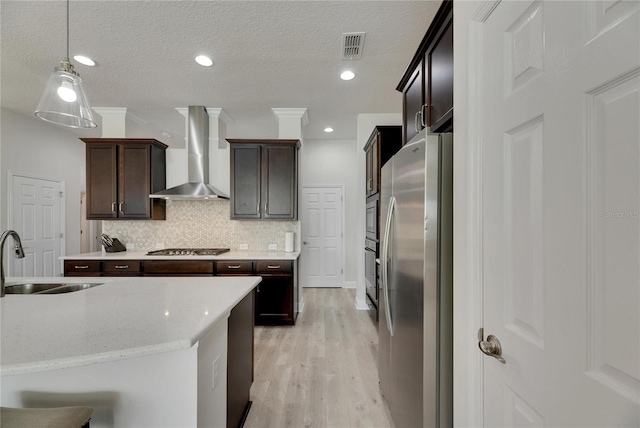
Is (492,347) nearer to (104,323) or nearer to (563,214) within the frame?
(563,214)

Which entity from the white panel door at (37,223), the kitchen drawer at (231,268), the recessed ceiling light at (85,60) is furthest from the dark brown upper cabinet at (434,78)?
the white panel door at (37,223)

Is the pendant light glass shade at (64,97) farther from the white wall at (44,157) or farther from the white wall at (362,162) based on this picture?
the white wall at (44,157)

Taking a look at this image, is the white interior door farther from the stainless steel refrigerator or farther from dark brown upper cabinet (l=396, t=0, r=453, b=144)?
dark brown upper cabinet (l=396, t=0, r=453, b=144)

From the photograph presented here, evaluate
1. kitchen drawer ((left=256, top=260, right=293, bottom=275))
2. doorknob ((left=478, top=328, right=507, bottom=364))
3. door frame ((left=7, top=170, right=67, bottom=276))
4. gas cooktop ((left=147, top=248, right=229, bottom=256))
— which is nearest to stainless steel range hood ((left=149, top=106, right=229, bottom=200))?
gas cooktop ((left=147, top=248, right=229, bottom=256))

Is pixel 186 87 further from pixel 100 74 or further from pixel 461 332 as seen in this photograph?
pixel 461 332

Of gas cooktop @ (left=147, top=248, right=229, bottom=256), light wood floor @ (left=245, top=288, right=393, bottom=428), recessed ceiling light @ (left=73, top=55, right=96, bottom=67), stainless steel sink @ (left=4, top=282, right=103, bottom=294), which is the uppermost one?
recessed ceiling light @ (left=73, top=55, right=96, bottom=67)

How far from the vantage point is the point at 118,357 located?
836mm

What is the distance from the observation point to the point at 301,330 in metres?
3.38

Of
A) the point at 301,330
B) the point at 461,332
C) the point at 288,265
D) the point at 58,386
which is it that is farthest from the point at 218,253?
the point at 461,332

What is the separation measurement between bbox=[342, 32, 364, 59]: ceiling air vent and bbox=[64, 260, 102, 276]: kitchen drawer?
3.75 m

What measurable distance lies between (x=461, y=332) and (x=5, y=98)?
5.60 metres

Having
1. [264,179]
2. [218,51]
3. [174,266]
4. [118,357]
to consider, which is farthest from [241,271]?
[118,357]

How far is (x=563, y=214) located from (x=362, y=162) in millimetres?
3701

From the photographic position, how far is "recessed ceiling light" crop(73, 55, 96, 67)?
2711mm
